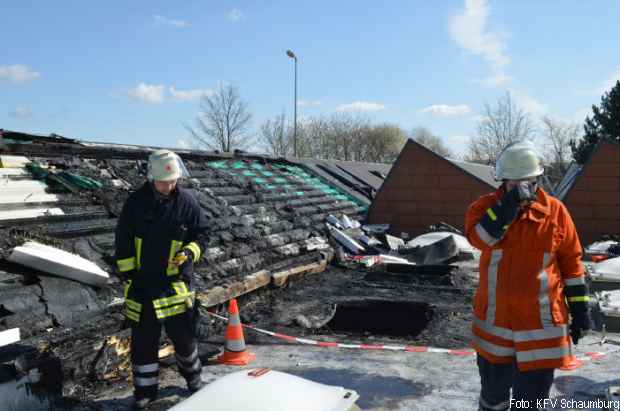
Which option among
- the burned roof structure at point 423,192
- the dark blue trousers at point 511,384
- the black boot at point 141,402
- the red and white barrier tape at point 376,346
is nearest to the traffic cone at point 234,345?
the red and white barrier tape at point 376,346

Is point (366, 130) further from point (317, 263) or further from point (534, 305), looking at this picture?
point (534, 305)

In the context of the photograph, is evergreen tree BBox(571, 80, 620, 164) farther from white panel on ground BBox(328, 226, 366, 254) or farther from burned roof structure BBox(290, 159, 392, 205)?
white panel on ground BBox(328, 226, 366, 254)

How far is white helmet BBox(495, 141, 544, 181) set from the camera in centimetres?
306

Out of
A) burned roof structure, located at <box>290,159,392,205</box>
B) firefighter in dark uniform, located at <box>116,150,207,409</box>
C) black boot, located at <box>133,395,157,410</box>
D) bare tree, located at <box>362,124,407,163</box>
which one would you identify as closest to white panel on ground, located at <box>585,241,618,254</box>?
burned roof structure, located at <box>290,159,392,205</box>

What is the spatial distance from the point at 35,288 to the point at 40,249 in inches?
20.9

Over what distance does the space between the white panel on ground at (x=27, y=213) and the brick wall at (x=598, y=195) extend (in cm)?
1158

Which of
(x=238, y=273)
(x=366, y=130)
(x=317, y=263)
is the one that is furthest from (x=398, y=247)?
(x=366, y=130)

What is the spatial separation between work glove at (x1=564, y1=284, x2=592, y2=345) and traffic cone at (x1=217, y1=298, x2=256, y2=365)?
3.13 metres

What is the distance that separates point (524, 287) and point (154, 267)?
275 cm

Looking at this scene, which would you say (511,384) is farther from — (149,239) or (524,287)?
(149,239)

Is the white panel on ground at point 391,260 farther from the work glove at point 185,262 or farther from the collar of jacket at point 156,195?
the collar of jacket at point 156,195

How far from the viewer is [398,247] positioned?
11.4m

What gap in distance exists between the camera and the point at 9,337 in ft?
12.9

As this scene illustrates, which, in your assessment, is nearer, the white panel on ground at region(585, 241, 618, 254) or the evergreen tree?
the white panel on ground at region(585, 241, 618, 254)
